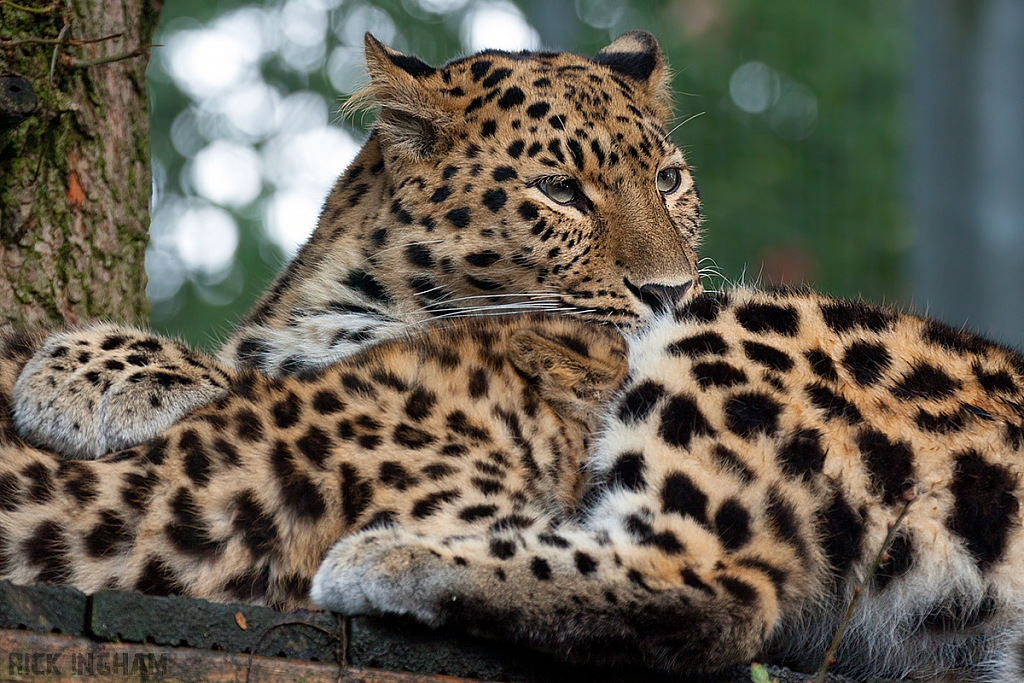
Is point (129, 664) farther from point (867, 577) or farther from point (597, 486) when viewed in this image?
point (867, 577)

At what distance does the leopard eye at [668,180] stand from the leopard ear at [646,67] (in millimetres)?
370

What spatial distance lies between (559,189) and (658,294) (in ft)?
1.90

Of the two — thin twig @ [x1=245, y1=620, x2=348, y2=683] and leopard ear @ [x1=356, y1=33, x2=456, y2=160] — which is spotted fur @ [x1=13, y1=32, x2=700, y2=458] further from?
thin twig @ [x1=245, y1=620, x2=348, y2=683]

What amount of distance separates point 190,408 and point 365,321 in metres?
1.02

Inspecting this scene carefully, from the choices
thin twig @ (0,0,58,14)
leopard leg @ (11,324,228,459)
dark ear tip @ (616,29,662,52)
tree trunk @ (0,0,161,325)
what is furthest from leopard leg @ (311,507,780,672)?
dark ear tip @ (616,29,662,52)

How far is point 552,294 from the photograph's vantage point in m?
4.18

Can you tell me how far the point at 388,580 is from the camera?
2652 mm

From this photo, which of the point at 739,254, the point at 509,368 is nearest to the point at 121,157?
the point at 509,368

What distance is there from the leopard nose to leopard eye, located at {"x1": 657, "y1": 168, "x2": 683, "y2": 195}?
0.63 m

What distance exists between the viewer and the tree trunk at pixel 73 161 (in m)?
3.85

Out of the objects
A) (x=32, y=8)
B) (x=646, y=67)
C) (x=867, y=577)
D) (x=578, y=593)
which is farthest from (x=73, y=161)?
(x=867, y=577)

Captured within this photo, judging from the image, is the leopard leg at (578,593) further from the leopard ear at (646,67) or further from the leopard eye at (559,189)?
the leopard ear at (646,67)

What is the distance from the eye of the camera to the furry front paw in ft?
8.64

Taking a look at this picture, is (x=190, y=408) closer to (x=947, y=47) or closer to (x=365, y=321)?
(x=365, y=321)
